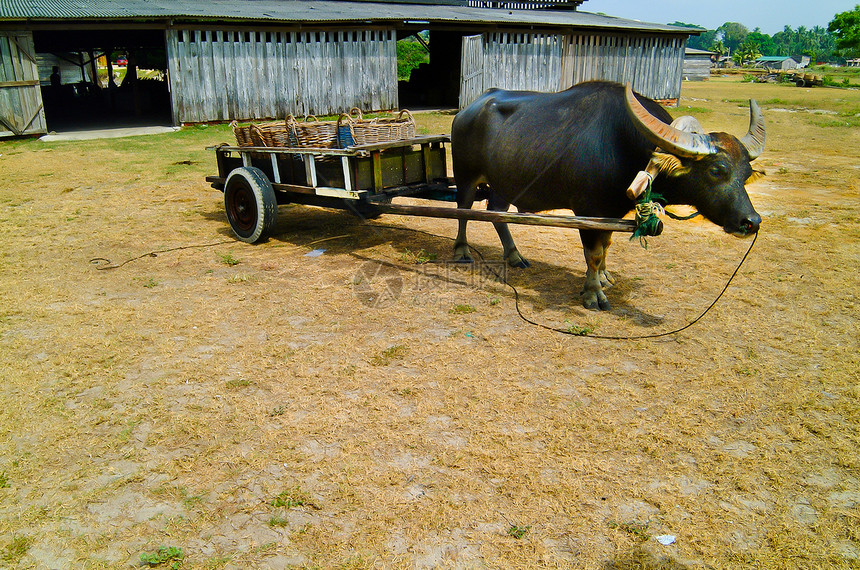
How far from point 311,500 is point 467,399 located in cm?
129

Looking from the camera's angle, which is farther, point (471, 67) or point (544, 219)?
point (471, 67)

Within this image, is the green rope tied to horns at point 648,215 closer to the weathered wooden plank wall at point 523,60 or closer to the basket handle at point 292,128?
the basket handle at point 292,128

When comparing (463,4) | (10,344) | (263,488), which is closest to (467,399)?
(263,488)

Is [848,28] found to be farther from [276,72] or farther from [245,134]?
[245,134]

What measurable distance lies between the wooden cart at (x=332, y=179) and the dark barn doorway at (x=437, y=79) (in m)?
16.7

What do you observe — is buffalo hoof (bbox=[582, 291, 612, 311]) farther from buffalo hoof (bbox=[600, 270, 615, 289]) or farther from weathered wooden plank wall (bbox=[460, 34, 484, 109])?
weathered wooden plank wall (bbox=[460, 34, 484, 109])

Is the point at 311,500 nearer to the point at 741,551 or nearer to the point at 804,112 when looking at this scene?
the point at 741,551

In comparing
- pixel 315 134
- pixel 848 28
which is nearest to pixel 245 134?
pixel 315 134

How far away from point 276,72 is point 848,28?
172 ft

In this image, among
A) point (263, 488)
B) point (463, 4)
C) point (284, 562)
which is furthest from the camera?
point (463, 4)

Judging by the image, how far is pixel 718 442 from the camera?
3.53 m

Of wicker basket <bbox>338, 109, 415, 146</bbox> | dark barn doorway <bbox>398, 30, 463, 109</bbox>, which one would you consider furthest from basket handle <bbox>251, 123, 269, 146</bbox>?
dark barn doorway <bbox>398, 30, 463, 109</bbox>

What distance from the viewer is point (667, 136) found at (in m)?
4.36

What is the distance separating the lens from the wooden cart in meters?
6.26
